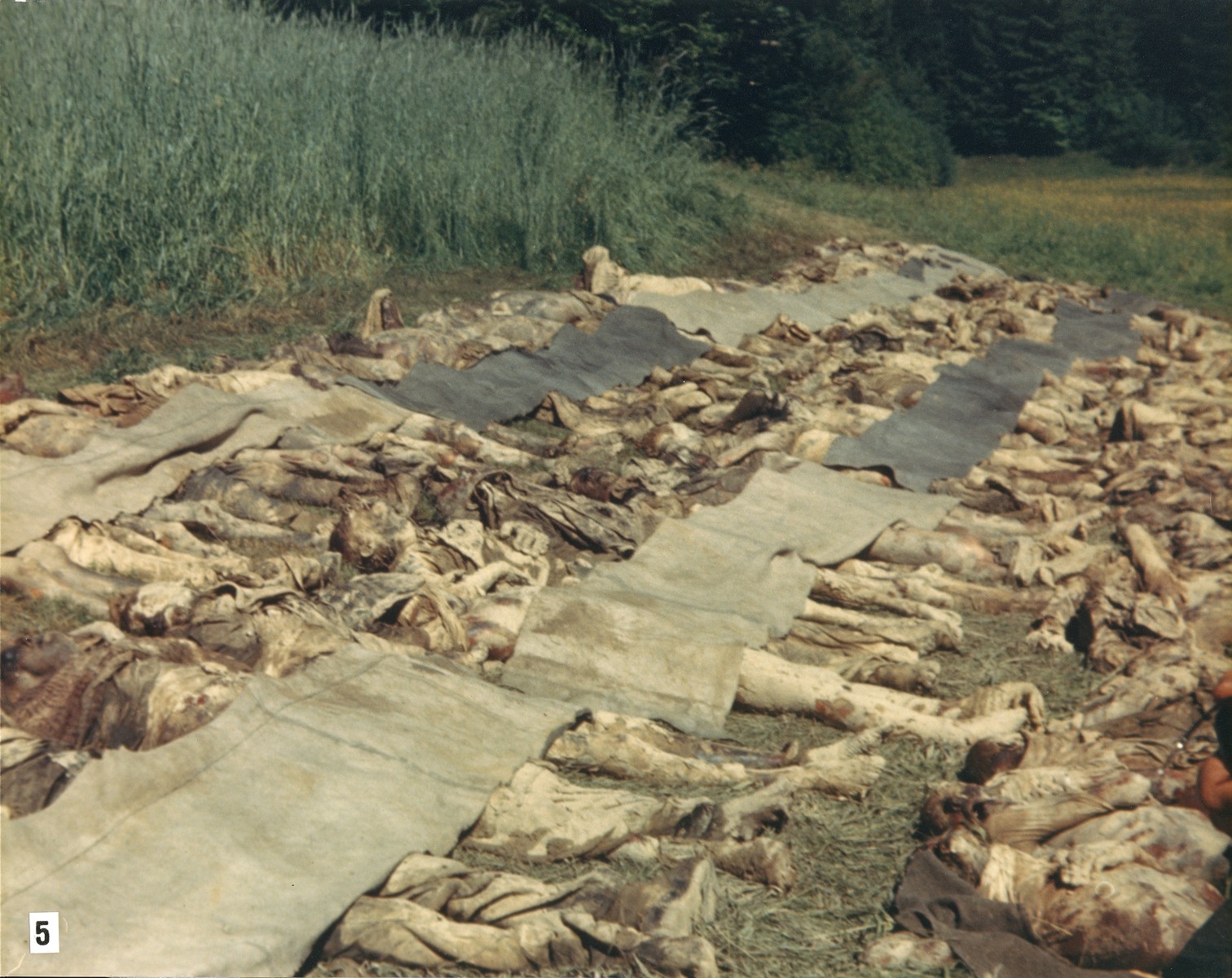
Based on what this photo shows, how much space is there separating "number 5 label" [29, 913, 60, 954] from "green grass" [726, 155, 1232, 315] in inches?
560

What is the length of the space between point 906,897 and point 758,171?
64.6 ft

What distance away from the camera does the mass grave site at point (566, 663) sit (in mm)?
3051

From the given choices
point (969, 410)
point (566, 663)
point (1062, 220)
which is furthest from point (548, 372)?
point (1062, 220)

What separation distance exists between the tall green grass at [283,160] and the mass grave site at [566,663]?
163cm

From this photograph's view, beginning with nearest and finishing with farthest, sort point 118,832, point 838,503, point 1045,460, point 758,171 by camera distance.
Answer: point 118,832 → point 838,503 → point 1045,460 → point 758,171

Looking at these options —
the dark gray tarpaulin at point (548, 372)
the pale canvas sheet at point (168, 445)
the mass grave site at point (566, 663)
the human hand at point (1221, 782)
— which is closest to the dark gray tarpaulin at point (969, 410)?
the mass grave site at point (566, 663)

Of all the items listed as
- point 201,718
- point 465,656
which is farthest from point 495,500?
point 201,718

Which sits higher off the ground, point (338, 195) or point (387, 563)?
point (338, 195)

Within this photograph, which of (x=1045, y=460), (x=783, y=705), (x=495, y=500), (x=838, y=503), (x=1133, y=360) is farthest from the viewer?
(x=1133, y=360)

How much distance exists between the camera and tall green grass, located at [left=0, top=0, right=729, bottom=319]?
8227 millimetres

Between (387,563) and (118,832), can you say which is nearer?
(118,832)

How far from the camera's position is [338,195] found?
10.4m

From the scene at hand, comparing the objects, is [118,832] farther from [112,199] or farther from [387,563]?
[112,199]

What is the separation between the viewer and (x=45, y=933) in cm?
265
